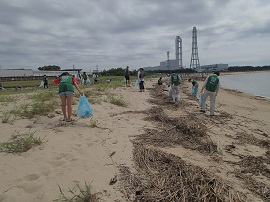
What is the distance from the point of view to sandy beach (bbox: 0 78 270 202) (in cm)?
310

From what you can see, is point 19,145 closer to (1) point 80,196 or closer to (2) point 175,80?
(1) point 80,196

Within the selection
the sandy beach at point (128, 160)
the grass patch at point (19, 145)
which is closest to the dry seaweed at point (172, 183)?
the sandy beach at point (128, 160)

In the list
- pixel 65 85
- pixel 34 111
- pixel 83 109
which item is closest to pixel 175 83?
pixel 83 109

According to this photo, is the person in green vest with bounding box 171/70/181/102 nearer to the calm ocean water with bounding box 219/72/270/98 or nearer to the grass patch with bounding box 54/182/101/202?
the grass patch with bounding box 54/182/101/202

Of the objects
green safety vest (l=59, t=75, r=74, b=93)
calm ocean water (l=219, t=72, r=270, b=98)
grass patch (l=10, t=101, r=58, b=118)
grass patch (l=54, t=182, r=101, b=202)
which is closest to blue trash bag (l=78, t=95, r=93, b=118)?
green safety vest (l=59, t=75, r=74, b=93)

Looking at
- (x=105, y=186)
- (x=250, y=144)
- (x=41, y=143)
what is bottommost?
(x=250, y=144)

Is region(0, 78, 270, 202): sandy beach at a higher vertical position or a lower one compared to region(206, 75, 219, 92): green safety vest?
lower

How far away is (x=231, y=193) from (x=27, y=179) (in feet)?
9.28

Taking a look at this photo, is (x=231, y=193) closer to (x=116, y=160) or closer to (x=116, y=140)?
(x=116, y=160)

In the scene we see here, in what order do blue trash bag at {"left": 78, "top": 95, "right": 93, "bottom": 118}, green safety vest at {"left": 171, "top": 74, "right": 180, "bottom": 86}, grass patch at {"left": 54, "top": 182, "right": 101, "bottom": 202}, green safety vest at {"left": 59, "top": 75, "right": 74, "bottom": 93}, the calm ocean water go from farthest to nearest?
1. the calm ocean water
2. green safety vest at {"left": 171, "top": 74, "right": 180, "bottom": 86}
3. blue trash bag at {"left": 78, "top": 95, "right": 93, "bottom": 118}
4. green safety vest at {"left": 59, "top": 75, "right": 74, "bottom": 93}
5. grass patch at {"left": 54, "top": 182, "right": 101, "bottom": 202}

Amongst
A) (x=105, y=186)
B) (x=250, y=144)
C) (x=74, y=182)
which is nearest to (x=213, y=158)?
(x=250, y=144)

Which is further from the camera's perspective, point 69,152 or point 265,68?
point 265,68

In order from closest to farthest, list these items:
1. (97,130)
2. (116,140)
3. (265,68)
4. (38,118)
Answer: (116,140), (97,130), (38,118), (265,68)

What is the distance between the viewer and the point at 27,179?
3.20 metres
